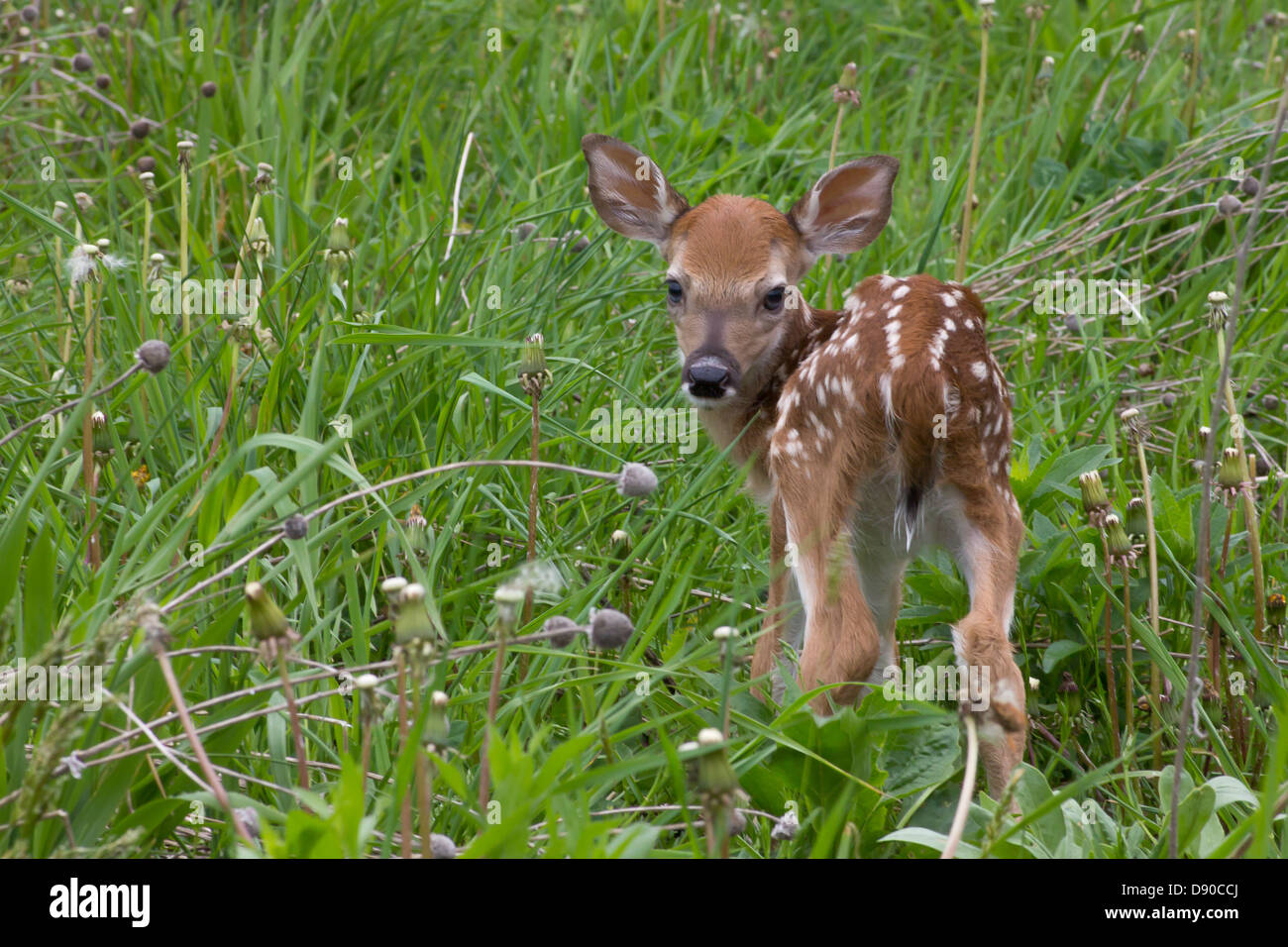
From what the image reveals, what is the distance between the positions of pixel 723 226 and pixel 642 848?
2.11 m

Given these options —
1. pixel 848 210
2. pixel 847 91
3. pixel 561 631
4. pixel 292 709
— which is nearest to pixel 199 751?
pixel 292 709

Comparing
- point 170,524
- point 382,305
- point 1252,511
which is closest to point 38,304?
point 382,305

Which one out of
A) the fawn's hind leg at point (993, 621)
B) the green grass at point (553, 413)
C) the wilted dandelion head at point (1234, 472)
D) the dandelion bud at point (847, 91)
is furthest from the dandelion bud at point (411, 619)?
the dandelion bud at point (847, 91)

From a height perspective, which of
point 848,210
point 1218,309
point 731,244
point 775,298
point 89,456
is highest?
point 848,210

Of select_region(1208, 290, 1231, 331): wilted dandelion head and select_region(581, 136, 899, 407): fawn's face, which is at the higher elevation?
select_region(581, 136, 899, 407): fawn's face

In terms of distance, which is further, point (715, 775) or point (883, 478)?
point (883, 478)

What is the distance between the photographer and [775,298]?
3.75m

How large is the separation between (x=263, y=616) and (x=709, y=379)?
1692 mm

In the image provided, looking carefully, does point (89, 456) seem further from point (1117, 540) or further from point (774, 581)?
point (1117, 540)

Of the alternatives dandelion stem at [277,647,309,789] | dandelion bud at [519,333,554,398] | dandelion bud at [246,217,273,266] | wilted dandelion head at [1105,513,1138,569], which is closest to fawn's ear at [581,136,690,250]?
dandelion bud at [246,217,273,266]

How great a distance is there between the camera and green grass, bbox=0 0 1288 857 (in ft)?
7.96

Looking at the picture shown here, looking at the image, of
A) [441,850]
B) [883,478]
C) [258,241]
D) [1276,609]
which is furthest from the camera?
[258,241]

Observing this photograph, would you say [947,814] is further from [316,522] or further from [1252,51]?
[1252,51]

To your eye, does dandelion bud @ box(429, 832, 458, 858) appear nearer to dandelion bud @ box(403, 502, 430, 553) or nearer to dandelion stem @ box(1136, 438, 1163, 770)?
dandelion bud @ box(403, 502, 430, 553)
